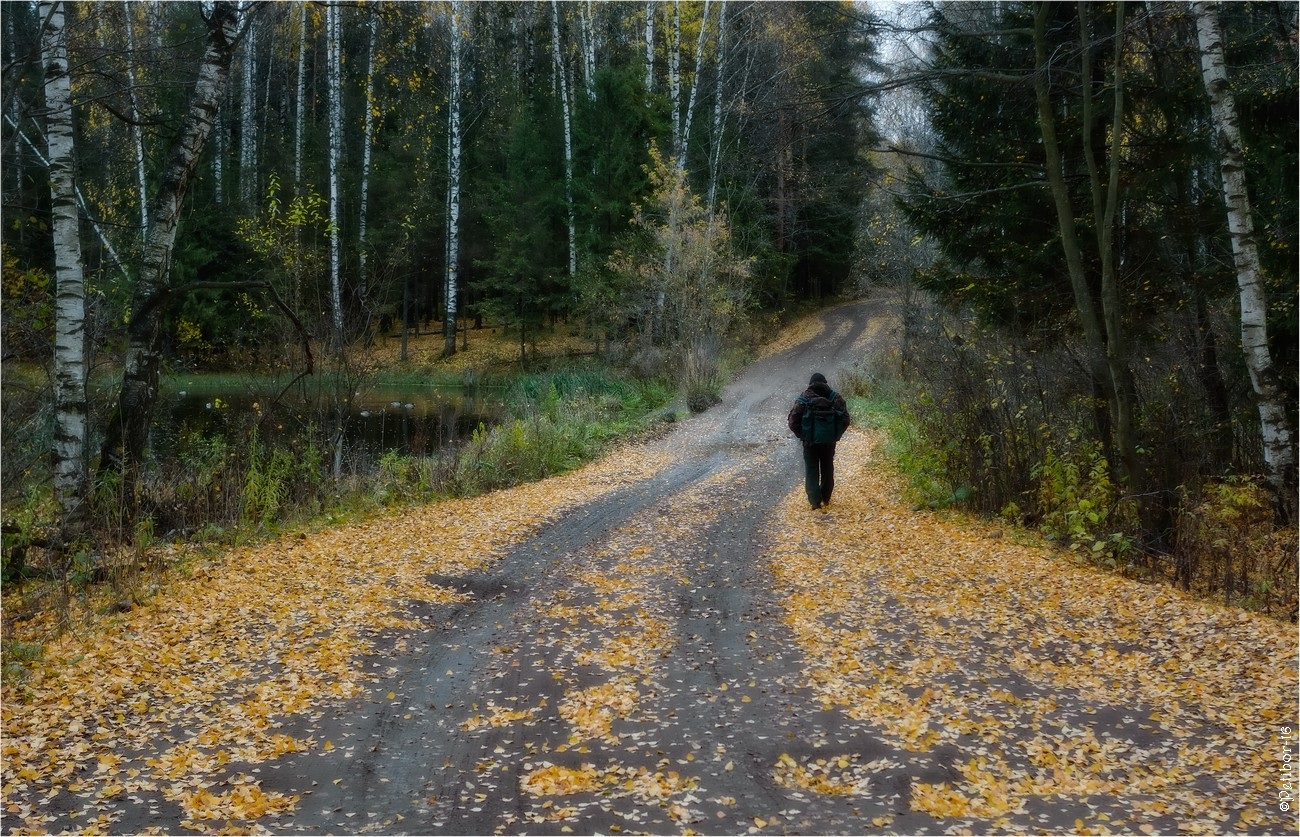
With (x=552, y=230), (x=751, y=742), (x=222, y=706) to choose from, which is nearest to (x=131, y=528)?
(x=222, y=706)

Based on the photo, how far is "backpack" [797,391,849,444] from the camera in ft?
37.2

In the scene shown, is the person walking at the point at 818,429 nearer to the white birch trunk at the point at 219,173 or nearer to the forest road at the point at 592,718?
the forest road at the point at 592,718

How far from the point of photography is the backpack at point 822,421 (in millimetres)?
11352

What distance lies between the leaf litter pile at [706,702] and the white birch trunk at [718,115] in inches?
858

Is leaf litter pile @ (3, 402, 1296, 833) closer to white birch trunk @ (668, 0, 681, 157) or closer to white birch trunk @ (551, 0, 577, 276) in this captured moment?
white birch trunk @ (668, 0, 681, 157)

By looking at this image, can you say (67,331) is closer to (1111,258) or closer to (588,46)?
(1111,258)

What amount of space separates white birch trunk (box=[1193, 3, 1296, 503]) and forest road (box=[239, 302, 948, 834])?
509cm

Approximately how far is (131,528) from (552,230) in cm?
2898

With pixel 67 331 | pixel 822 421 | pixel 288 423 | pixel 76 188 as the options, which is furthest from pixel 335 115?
pixel 822 421

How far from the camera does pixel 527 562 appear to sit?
8664 mm

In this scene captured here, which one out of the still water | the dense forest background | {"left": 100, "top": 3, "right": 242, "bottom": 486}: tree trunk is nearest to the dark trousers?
the dense forest background

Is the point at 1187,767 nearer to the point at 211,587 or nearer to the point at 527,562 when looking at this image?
the point at 527,562

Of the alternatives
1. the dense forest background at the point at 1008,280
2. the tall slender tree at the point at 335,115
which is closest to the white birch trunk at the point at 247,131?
the tall slender tree at the point at 335,115

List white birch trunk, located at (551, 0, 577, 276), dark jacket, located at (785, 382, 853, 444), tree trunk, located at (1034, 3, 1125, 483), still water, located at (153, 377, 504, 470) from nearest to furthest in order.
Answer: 1. tree trunk, located at (1034, 3, 1125, 483)
2. still water, located at (153, 377, 504, 470)
3. dark jacket, located at (785, 382, 853, 444)
4. white birch trunk, located at (551, 0, 577, 276)
